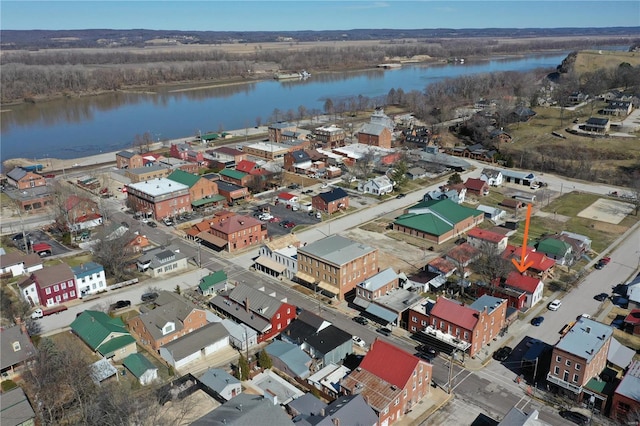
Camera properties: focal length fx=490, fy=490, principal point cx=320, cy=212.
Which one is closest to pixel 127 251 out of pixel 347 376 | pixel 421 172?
pixel 347 376

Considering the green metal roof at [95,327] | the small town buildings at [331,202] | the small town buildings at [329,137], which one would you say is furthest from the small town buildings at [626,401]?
the small town buildings at [329,137]

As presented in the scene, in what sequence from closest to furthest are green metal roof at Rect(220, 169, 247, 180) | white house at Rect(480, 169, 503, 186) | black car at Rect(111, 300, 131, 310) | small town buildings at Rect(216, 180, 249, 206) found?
black car at Rect(111, 300, 131, 310) < small town buildings at Rect(216, 180, 249, 206) < green metal roof at Rect(220, 169, 247, 180) < white house at Rect(480, 169, 503, 186)

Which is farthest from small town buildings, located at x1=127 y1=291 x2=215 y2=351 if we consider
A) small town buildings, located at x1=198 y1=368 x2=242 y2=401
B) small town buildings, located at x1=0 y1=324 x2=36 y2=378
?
small town buildings, located at x1=0 y1=324 x2=36 y2=378

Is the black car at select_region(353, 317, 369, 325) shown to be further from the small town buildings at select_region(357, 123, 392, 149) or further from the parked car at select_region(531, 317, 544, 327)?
the small town buildings at select_region(357, 123, 392, 149)

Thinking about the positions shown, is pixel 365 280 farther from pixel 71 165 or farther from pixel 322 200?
pixel 71 165

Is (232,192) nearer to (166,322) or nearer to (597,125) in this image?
(166,322)

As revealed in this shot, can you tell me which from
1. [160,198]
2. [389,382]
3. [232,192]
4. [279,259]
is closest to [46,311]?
[279,259]

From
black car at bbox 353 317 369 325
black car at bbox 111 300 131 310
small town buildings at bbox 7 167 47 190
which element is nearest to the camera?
black car at bbox 353 317 369 325

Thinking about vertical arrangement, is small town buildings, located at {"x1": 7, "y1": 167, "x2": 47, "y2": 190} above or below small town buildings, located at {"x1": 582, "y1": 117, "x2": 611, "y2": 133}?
below
